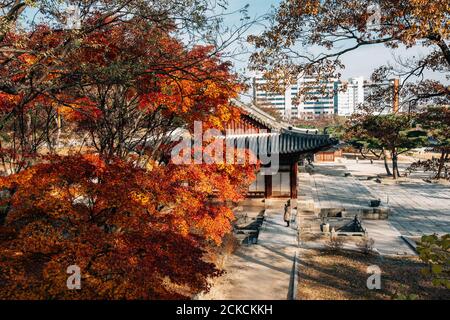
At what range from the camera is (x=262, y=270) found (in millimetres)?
13305

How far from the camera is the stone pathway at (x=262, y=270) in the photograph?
1130cm

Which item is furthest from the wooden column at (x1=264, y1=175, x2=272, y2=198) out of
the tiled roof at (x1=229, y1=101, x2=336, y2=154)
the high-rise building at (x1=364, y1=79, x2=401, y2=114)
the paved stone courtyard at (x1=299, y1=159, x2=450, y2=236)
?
the high-rise building at (x1=364, y1=79, x2=401, y2=114)

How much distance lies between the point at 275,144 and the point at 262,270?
42.1ft

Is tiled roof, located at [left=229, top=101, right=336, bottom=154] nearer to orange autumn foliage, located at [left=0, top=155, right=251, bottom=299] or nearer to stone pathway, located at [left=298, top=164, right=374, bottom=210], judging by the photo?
stone pathway, located at [left=298, top=164, right=374, bottom=210]

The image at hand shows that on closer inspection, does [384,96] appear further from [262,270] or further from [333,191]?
[333,191]

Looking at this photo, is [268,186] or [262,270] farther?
[268,186]

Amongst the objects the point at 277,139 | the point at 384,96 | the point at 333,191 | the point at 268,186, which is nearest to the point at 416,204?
the point at 333,191

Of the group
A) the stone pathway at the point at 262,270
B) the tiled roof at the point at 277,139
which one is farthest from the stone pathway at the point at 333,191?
the stone pathway at the point at 262,270

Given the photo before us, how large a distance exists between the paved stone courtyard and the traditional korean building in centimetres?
316

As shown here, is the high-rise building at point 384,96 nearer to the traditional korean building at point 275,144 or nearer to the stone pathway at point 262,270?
the stone pathway at point 262,270

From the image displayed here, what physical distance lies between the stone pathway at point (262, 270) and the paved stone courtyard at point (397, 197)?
7463mm

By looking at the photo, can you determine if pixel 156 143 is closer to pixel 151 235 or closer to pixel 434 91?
pixel 151 235

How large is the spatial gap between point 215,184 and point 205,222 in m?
3.42
